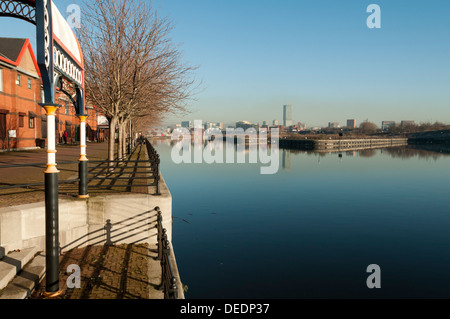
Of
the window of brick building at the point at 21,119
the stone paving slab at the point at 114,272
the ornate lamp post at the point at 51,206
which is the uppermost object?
the window of brick building at the point at 21,119

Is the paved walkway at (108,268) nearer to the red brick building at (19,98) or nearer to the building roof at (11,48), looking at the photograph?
the red brick building at (19,98)

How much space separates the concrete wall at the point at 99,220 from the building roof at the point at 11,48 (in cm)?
2373

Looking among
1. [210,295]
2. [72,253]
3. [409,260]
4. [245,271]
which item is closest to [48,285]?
[72,253]

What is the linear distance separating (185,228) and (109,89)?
28.8ft

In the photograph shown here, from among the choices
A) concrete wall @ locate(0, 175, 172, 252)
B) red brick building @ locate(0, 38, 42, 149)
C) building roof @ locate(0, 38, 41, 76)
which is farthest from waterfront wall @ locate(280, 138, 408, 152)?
concrete wall @ locate(0, 175, 172, 252)

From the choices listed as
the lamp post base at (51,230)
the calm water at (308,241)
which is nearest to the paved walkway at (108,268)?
the lamp post base at (51,230)

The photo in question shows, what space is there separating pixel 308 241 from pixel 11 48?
29775 mm

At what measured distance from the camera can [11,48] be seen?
27.4 meters

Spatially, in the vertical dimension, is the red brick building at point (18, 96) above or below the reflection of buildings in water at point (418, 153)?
above

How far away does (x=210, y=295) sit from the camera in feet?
31.7

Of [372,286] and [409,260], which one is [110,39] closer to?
[372,286]

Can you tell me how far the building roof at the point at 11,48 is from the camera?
26.1m

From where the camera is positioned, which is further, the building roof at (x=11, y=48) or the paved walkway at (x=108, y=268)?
the building roof at (x=11, y=48)

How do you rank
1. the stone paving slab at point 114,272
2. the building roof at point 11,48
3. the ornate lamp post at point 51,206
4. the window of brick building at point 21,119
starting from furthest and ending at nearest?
1. the window of brick building at point 21,119
2. the building roof at point 11,48
3. the stone paving slab at point 114,272
4. the ornate lamp post at point 51,206
